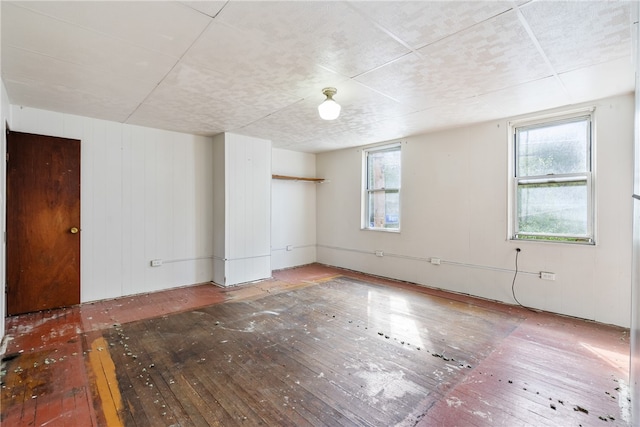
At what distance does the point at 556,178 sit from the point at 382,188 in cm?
268

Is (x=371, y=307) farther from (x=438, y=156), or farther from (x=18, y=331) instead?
(x=18, y=331)

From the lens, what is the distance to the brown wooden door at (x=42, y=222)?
3.48 metres

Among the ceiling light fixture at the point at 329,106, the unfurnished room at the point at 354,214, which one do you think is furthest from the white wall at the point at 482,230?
the ceiling light fixture at the point at 329,106

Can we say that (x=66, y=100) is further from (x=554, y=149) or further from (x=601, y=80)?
(x=554, y=149)

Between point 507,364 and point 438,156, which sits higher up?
point 438,156

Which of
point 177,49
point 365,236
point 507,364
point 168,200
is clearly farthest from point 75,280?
point 507,364

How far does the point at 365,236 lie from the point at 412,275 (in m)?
1.22

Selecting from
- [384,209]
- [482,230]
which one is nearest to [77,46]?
[384,209]

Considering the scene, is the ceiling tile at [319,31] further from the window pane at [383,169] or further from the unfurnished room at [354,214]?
the window pane at [383,169]

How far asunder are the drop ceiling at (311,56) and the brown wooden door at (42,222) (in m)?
0.58

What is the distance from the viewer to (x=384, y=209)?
18.8 ft

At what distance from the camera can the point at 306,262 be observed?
6.86 m

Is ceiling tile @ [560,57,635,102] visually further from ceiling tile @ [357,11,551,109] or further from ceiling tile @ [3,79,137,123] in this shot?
ceiling tile @ [3,79,137,123]

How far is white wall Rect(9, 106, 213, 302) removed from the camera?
13.2 ft
